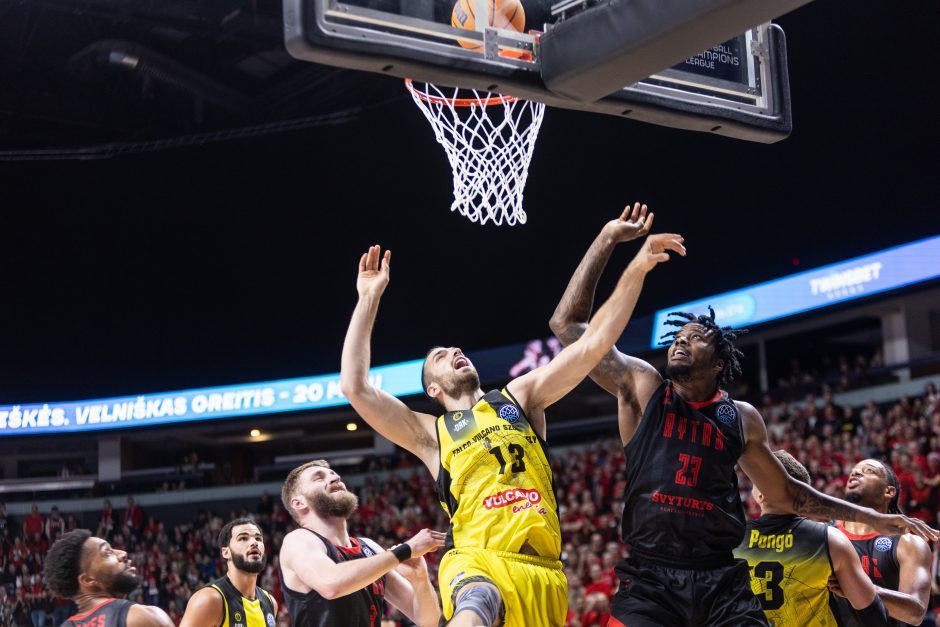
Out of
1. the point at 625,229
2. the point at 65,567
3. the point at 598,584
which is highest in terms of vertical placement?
the point at 625,229

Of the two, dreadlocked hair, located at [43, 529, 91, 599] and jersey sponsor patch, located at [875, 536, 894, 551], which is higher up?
dreadlocked hair, located at [43, 529, 91, 599]

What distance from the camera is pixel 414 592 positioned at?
536 centimetres

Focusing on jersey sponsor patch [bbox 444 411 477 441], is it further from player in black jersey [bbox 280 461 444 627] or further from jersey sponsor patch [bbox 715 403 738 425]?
jersey sponsor patch [bbox 715 403 738 425]

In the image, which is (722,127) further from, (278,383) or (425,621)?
(278,383)

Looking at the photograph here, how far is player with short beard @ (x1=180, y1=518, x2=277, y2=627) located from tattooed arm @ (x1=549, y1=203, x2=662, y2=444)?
251 cm

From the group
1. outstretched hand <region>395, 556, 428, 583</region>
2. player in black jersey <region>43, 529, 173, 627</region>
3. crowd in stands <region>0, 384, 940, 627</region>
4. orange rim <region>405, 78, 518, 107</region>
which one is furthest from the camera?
crowd in stands <region>0, 384, 940, 627</region>

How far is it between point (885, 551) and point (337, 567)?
318 cm

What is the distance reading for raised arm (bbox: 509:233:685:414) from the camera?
4.54m

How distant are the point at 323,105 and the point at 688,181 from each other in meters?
7.06

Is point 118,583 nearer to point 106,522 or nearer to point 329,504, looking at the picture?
point 329,504

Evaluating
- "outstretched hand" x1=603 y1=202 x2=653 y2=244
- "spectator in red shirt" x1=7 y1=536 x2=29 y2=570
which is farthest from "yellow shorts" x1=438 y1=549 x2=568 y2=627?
"spectator in red shirt" x1=7 y1=536 x2=29 y2=570

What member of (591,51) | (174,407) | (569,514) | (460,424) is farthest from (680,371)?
(174,407)

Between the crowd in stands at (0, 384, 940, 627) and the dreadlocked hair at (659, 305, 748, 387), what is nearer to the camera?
the dreadlocked hair at (659, 305, 748, 387)

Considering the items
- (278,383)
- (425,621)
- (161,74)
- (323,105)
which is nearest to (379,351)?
(278,383)
